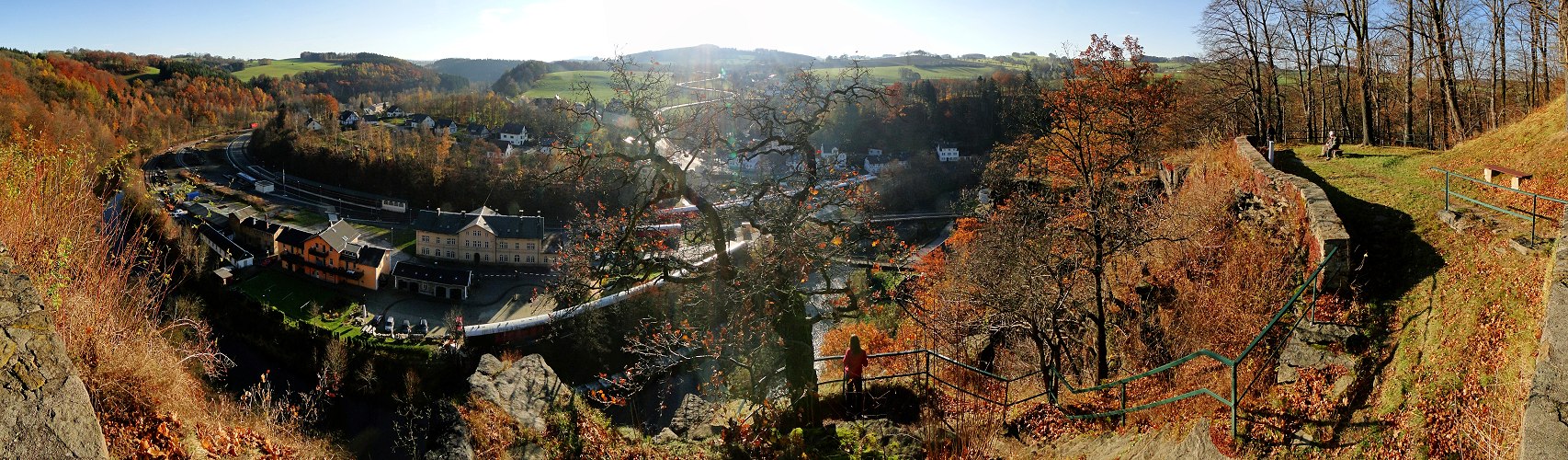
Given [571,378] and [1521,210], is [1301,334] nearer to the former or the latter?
[1521,210]

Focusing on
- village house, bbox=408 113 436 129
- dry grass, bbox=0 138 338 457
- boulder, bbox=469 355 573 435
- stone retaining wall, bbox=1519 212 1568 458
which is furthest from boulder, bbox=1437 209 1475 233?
village house, bbox=408 113 436 129

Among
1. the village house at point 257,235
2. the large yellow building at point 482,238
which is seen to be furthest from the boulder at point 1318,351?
the village house at point 257,235

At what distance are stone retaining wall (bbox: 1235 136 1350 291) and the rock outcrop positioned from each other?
7740 mm

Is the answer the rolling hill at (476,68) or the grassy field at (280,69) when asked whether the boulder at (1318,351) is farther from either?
the rolling hill at (476,68)

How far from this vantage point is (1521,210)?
6.33 meters

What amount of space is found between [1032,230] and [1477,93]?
686 inches

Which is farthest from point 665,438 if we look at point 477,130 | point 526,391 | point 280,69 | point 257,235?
point 280,69

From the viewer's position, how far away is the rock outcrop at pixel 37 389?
2.68m

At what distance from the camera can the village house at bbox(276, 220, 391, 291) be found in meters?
31.8

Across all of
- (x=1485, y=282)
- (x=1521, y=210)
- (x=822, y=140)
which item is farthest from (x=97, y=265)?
(x=822, y=140)

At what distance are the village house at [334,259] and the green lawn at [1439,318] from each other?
33919 mm

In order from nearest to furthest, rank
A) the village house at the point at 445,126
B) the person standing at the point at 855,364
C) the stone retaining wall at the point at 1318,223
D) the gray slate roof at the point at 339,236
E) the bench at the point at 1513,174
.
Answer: the stone retaining wall at the point at 1318,223 → the person standing at the point at 855,364 → the bench at the point at 1513,174 → the gray slate roof at the point at 339,236 → the village house at the point at 445,126

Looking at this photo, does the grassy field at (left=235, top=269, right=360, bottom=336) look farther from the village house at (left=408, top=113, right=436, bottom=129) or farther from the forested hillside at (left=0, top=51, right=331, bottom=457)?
the village house at (left=408, top=113, right=436, bottom=129)

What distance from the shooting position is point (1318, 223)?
6605 mm
